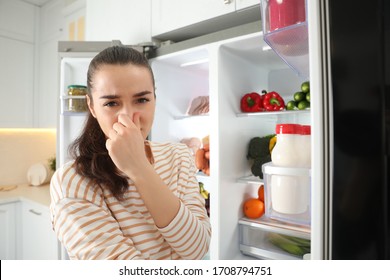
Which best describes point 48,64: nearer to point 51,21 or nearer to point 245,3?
point 51,21

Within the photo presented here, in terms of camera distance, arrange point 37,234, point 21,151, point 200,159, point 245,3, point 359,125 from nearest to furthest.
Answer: point 359,125 < point 245,3 < point 200,159 < point 37,234 < point 21,151

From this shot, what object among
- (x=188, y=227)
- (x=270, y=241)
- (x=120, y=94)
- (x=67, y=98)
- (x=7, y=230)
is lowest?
(x=7, y=230)

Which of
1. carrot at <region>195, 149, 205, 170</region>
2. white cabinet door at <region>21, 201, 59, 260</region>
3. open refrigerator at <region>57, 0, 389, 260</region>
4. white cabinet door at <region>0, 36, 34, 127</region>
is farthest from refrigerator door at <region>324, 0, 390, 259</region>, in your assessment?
white cabinet door at <region>0, 36, 34, 127</region>

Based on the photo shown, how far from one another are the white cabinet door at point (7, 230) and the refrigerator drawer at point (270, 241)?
4.51ft

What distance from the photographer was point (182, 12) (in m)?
0.95

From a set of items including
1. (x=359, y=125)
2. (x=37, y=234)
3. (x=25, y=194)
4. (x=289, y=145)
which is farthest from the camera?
(x=25, y=194)

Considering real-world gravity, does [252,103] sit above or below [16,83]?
below

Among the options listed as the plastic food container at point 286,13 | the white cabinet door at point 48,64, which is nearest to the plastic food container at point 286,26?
the plastic food container at point 286,13

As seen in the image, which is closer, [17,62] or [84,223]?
[84,223]

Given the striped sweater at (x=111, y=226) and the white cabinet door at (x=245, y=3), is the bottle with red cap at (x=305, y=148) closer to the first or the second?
the striped sweater at (x=111, y=226)

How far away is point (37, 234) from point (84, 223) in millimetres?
1335

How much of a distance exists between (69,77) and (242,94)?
0.72 meters

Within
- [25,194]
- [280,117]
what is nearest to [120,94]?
[280,117]

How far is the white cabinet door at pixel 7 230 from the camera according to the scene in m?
1.49
